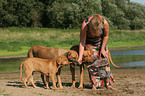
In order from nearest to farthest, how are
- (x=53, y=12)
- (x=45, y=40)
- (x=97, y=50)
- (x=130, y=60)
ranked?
(x=97, y=50), (x=130, y=60), (x=45, y=40), (x=53, y=12)

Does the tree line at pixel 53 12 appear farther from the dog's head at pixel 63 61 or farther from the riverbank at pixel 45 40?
the dog's head at pixel 63 61

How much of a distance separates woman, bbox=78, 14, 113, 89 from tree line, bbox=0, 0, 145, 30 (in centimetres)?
3861

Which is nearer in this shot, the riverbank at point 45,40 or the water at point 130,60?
the water at point 130,60

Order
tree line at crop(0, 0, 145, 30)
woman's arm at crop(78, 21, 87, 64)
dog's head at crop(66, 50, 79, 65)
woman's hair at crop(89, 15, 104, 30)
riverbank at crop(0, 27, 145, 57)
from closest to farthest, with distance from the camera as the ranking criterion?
woman's hair at crop(89, 15, 104, 30) < woman's arm at crop(78, 21, 87, 64) < dog's head at crop(66, 50, 79, 65) < riverbank at crop(0, 27, 145, 57) < tree line at crop(0, 0, 145, 30)

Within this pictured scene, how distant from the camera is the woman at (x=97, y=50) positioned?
26.1 ft

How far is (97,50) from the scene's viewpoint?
26.9 feet

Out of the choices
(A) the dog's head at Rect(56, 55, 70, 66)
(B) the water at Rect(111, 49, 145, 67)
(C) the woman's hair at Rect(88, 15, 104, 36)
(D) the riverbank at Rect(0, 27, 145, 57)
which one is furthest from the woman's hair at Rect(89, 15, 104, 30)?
(D) the riverbank at Rect(0, 27, 145, 57)

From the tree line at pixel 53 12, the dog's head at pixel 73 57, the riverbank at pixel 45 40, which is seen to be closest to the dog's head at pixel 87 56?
the dog's head at pixel 73 57

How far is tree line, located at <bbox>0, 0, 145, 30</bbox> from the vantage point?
155 feet

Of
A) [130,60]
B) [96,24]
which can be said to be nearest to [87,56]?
[96,24]

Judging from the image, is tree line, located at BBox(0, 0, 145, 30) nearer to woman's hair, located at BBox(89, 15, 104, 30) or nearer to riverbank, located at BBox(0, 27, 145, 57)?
riverbank, located at BBox(0, 27, 145, 57)

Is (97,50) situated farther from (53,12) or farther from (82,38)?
(53,12)

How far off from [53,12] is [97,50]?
4509 centimetres

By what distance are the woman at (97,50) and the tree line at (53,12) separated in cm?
3861
